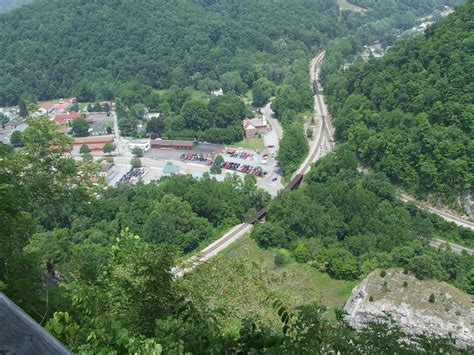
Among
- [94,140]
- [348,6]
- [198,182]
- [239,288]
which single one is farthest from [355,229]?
[348,6]

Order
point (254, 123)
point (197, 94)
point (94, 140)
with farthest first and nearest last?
1. point (197, 94)
2. point (254, 123)
3. point (94, 140)

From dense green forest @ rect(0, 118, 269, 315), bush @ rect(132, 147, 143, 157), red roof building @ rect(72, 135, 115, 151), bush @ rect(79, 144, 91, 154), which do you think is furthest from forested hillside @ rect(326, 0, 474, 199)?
bush @ rect(79, 144, 91, 154)

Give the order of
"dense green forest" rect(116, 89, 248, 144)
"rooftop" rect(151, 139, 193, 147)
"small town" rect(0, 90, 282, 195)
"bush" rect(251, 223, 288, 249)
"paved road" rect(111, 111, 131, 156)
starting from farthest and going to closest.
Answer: "dense green forest" rect(116, 89, 248, 144) < "paved road" rect(111, 111, 131, 156) < "rooftop" rect(151, 139, 193, 147) < "small town" rect(0, 90, 282, 195) < "bush" rect(251, 223, 288, 249)

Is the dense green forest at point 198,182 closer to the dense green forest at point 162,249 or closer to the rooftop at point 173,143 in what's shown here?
the dense green forest at point 162,249

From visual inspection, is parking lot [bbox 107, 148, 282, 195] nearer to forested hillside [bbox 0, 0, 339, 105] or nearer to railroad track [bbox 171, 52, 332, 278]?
railroad track [bbox 171, 52, 332, 278]

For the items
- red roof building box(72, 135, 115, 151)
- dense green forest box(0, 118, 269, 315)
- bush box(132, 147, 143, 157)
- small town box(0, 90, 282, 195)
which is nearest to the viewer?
dense green forest box(0, 118, 269, 315)

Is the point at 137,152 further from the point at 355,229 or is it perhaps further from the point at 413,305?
the point at 413,305
